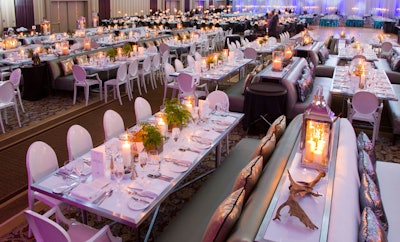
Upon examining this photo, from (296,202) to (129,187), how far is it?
47.1 inches

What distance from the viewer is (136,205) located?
2686 millimetres

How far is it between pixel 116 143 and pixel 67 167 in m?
0.47

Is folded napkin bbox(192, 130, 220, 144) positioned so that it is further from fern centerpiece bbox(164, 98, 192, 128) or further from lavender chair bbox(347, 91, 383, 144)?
lavender chair bbox(347, 91, 383, 144)

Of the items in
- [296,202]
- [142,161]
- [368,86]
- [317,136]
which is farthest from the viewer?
[368,86]

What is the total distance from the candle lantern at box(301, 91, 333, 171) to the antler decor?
31 cm

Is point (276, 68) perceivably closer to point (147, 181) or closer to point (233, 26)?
point (147, 181)

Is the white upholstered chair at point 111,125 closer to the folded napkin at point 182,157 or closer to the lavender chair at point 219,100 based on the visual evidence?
the folded napkin at point 182,157

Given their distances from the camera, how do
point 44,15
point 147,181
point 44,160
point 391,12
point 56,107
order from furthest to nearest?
point 391,12, point 44,15, point 56,107, point 44,160, point 147,181

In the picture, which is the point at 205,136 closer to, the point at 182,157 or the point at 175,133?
the point at 175,133

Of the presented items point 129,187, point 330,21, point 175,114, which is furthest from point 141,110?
point 330,21

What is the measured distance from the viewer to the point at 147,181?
9.89ft

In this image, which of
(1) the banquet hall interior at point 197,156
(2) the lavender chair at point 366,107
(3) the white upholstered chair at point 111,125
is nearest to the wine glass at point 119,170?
(1) the banquet hall interior at point 197,156

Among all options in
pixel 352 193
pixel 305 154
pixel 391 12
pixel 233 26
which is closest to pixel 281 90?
pixel 305 154

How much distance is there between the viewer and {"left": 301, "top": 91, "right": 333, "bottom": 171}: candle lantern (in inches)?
118
